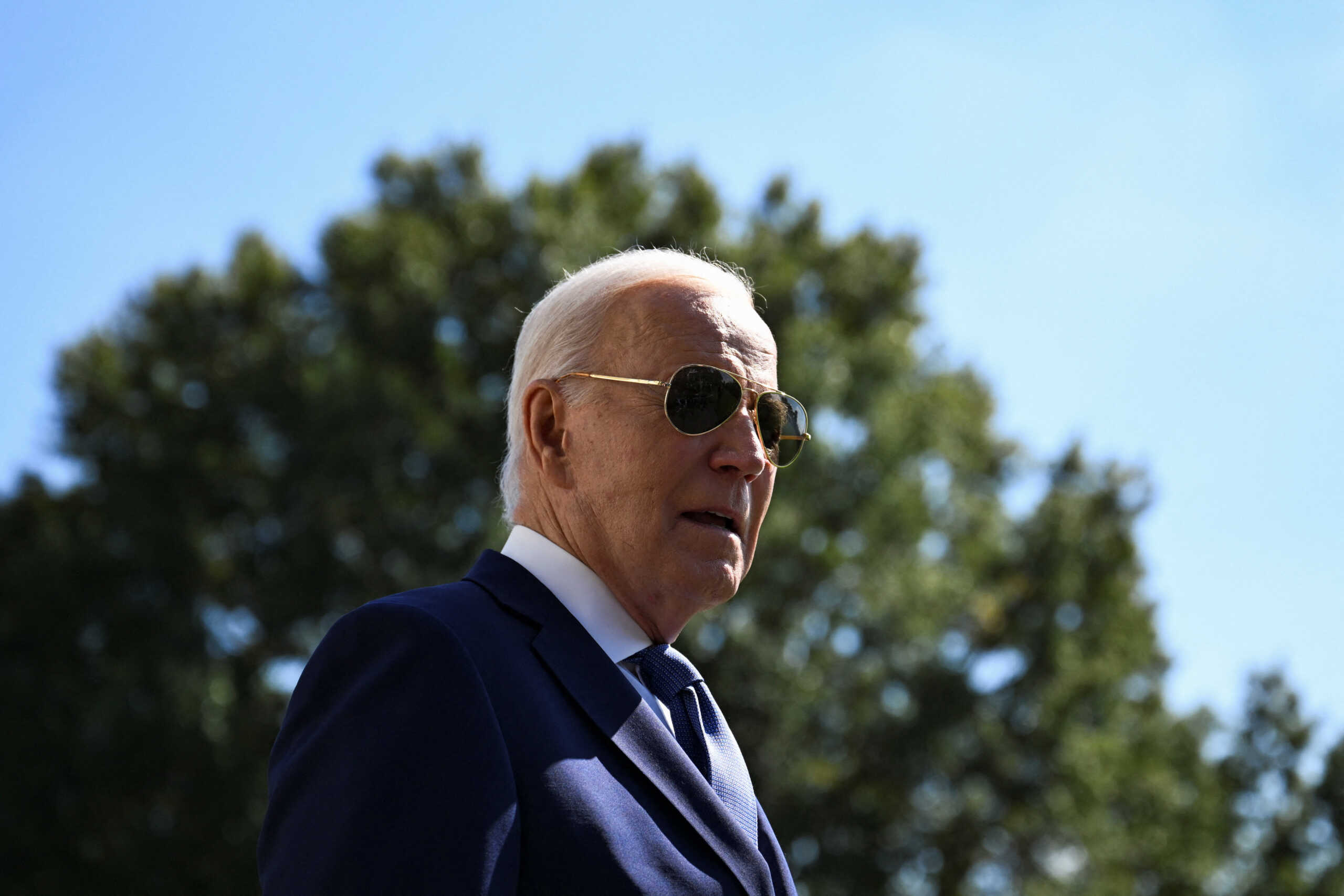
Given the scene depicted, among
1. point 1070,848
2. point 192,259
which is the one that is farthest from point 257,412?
point 1070,848

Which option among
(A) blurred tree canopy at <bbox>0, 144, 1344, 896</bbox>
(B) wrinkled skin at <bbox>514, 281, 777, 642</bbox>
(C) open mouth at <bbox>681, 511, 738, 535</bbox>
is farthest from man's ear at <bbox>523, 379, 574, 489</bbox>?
(A) blurred tree canopy at <bbox>0, 144, 1344, 896</bbox>

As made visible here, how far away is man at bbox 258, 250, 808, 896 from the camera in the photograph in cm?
169

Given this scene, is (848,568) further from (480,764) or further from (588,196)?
(480,764)

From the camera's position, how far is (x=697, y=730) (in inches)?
87.4

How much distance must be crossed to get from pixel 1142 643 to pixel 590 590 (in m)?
18.9

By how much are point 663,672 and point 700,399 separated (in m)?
0.51

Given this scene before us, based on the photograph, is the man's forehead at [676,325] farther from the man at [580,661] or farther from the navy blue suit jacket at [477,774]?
the navy blue suit jacket at [477,774]

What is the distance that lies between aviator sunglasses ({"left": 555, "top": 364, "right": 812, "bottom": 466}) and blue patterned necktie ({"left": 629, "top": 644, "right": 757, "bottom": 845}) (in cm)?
42

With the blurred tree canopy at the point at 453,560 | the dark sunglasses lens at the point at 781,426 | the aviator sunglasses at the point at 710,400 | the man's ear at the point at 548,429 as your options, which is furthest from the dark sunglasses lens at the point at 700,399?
the blurred tree canopy at the point at 453,560

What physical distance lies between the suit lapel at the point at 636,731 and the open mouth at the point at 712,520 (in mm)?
325

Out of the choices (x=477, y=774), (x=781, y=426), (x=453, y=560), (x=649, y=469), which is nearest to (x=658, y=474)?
(x=649, y=469)

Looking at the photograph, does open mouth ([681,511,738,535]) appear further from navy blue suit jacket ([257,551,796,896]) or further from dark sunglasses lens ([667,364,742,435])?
navy blue suit jacket ([257,551,796,896])

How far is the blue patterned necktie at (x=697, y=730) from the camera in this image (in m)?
2.19

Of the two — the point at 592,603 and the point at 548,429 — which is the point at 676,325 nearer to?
the point at 548,429
